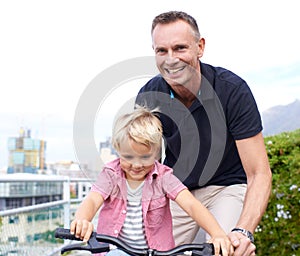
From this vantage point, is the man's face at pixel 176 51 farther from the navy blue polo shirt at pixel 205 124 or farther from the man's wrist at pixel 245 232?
the man's wrist at pixel 245 232

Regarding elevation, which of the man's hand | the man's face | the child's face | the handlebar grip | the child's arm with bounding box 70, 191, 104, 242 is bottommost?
the man's hand

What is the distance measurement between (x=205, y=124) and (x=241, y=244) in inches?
37.3

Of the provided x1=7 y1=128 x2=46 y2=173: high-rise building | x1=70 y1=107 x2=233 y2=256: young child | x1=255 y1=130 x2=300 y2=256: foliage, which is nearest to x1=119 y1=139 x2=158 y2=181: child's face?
x1=70 y1=107 x2=233 y2=256: young child

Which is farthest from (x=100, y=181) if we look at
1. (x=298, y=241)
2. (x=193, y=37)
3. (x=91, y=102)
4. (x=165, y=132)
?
(x=298, y=241)

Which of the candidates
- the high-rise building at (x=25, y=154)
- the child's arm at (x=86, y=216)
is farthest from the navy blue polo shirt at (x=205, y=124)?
the high-rise building at (x=25, y=154)

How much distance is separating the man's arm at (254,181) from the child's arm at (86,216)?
2.11 ft

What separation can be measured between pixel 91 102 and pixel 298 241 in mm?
3805

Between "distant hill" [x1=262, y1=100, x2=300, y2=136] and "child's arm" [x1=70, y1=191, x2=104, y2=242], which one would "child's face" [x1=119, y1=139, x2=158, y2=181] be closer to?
"child's arm" [x1=70, y1=191, x2=104, y2=242]

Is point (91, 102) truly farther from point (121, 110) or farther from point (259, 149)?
point (259, 149)

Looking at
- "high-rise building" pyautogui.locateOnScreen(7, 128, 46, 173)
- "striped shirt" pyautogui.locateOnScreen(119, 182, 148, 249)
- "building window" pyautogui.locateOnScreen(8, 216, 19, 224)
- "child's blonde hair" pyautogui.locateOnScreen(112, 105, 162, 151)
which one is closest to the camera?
"child's blonde hair" pyautogui.locateOnScreen(112, 105, 162, 151)

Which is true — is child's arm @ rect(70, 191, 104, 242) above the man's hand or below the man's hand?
above

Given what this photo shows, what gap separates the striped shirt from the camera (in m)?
2.76

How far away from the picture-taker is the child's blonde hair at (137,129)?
2.62 meters

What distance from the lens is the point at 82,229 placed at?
7.98 ft
